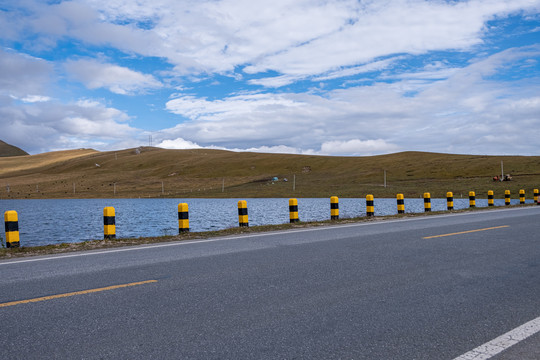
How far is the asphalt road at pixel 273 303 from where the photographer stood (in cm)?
421

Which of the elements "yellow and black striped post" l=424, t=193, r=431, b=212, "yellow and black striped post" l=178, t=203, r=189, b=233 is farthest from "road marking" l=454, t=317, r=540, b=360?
"yellow and black striped post" l=424, t=193, r=431, b=212

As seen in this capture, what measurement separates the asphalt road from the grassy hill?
47.0 metres

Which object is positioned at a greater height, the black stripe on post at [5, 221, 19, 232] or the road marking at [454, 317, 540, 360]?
the black stripe on post at [5, 221, 19, 232]

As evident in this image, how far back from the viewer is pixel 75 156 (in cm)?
19488

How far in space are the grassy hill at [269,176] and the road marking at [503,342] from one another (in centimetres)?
4901

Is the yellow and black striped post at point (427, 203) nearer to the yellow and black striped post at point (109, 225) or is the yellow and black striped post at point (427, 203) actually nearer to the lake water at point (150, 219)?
the lake water at point (150, 219)

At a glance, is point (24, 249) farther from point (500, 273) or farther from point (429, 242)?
point (500, 273)

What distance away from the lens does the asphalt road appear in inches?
166

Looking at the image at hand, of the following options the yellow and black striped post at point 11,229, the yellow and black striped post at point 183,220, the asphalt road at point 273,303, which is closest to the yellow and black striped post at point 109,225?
the yellow and black striped post at point 183,220

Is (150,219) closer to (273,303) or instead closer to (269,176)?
(273,303)

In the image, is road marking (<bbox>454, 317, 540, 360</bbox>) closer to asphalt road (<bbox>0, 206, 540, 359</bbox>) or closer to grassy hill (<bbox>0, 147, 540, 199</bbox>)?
asphalt road (<bbox>0, 206, 540, 359</bbox>)

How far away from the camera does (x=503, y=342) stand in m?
4.38

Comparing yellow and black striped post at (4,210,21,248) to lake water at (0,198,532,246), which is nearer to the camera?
yellow and black striped post at (4,210,21,248)

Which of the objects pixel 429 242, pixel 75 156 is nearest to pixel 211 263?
pixel 429 242
